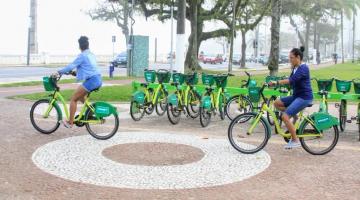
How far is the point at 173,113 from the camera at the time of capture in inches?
445

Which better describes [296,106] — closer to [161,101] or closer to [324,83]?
[324,83]

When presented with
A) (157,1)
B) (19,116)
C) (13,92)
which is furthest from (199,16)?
(19,116)

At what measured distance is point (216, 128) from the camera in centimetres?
1099

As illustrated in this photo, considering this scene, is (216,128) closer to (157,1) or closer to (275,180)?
(275,180)

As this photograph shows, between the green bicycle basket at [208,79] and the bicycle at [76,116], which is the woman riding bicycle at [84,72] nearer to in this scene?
the bicycle at [76,116]

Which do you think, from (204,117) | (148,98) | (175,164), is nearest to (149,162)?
(175,164)

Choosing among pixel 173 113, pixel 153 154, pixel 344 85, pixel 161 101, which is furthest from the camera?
→ pixel 161 101

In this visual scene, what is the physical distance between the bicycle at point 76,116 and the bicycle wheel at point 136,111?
5.42 feet

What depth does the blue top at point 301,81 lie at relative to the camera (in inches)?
324

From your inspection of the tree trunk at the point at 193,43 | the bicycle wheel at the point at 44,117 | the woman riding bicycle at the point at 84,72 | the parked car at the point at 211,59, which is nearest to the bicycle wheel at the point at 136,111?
the bicycle wheel at the point at 44,117

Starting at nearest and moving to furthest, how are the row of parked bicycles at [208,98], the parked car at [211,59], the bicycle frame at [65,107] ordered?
1. the bicycle frame at [65,107]
2. the row of parked bicycles at [208,98]
3. the parked car at [211,59]

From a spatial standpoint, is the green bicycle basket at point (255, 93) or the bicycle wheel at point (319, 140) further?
the green bicycle basket at point (255, 93)

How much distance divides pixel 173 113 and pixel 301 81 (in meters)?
3.63

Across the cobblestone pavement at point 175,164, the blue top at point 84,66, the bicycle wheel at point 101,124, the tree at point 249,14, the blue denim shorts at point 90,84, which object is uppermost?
the tree at point 249,14
